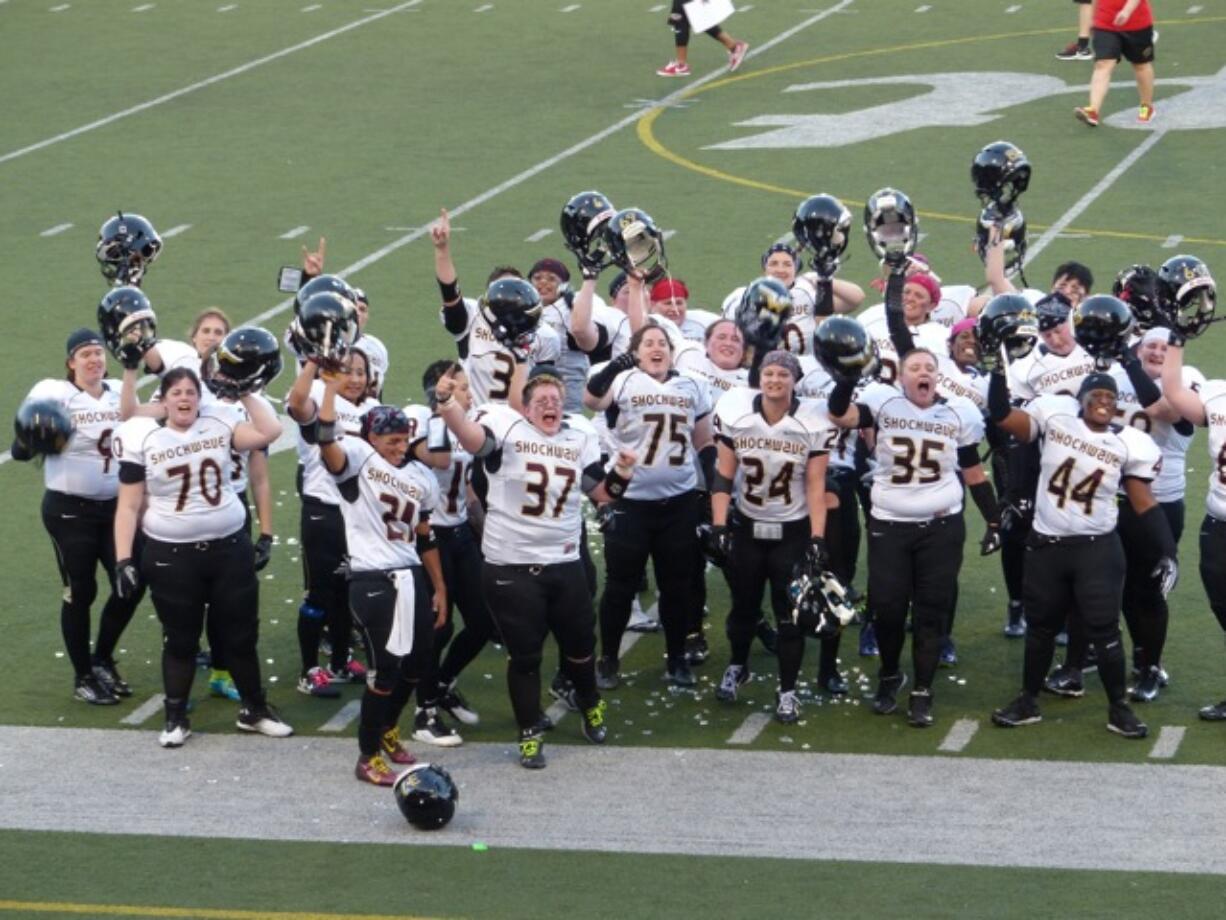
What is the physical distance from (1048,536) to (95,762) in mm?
4241

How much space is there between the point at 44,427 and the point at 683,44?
1644 centimetres

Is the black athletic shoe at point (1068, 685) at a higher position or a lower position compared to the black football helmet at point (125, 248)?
lower

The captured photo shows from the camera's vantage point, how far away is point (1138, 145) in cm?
2322

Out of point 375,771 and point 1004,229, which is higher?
point 1004,229

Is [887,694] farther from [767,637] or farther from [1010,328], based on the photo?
[1010,328]

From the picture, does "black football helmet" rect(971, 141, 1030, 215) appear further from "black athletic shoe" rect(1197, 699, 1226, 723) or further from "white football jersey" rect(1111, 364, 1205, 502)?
"black athletic shoe" rect(1197, 699, 1226, 723)

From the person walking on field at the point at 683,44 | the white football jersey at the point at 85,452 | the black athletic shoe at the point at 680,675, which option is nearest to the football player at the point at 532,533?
the black athletic shoe at the point at 680,675

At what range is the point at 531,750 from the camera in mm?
10688

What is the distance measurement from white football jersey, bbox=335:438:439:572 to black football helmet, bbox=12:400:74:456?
1.57 metres

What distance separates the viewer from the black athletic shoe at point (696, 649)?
12.1 meters

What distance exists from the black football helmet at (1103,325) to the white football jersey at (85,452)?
4374mm

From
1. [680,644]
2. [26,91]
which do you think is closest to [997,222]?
[680,644]

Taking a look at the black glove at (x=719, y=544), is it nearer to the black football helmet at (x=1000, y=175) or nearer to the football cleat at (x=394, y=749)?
the football cleat at (x=394, y=749)

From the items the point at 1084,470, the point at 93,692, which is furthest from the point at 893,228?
the point at 93,692
